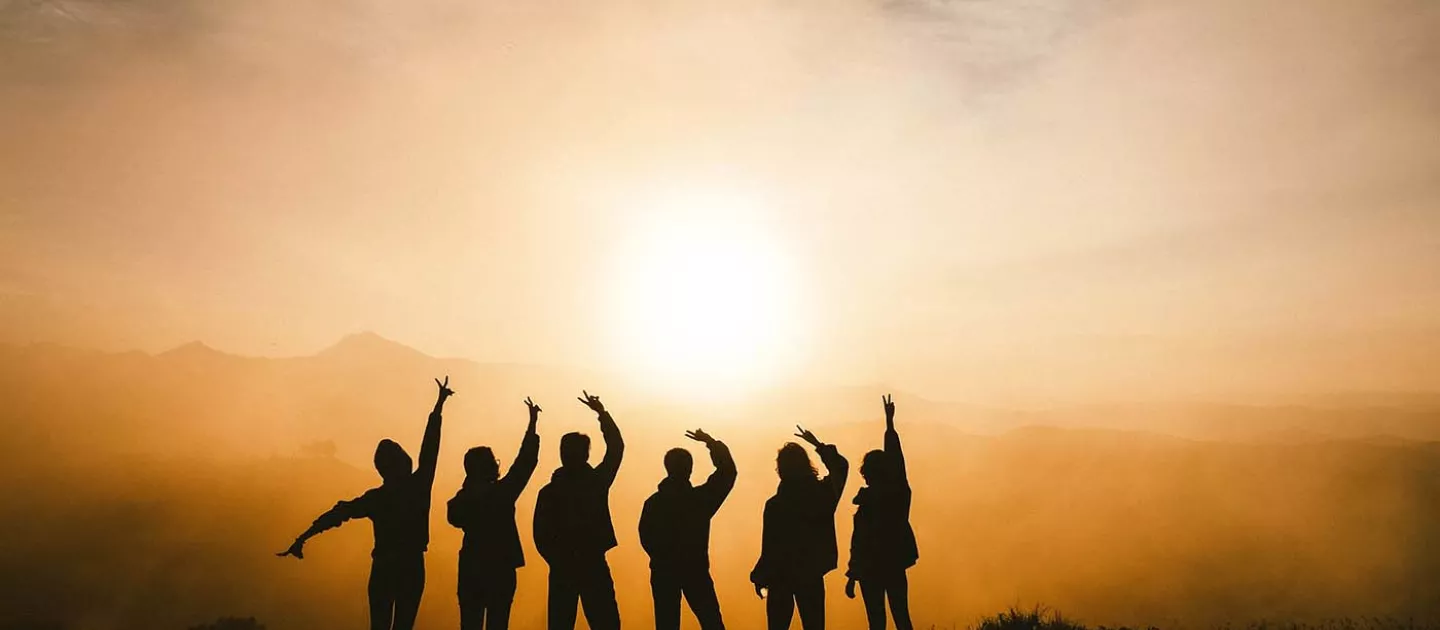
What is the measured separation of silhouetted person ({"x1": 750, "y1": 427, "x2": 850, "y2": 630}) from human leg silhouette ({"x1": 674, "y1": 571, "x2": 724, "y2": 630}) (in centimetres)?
53

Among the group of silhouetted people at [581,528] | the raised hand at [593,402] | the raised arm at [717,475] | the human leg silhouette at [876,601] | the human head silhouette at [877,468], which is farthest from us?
the human leg silhouette at [876,601]

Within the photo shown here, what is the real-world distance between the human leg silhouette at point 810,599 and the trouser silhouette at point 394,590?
12.9ft

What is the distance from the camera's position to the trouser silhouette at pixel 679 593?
869 centimetres

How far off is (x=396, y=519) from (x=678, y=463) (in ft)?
9.72

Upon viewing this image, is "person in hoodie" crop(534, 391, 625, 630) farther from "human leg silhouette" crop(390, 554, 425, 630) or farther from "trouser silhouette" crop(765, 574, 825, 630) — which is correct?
"trouser silhouette" crop(765, 574, 825, 630)

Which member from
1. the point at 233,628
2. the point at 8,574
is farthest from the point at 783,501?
the point at 8,574

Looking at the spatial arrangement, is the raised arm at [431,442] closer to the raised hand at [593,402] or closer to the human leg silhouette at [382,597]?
the human leg silhouette at [382,597]

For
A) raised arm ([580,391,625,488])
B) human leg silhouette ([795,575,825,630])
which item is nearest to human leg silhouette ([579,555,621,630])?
raised arm ([580,391,625,488])

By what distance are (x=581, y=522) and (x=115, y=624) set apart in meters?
207

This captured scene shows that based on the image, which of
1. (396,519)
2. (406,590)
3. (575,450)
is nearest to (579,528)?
(575,450)

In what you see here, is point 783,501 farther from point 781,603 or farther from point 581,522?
point 581,522

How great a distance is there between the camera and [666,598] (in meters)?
8.77

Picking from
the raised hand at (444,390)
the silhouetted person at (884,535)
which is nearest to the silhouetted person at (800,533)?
the silhouetted person at (884,535)

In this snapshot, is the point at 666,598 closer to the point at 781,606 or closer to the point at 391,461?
the point at 781,606
